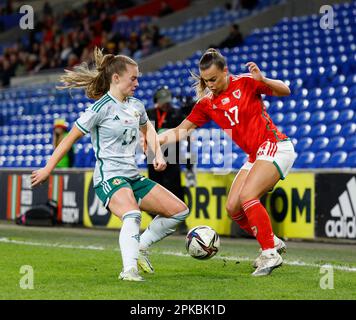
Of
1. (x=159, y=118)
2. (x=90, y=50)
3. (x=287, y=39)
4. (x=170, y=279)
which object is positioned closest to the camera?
(x=170, y=279)

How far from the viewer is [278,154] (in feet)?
26.3

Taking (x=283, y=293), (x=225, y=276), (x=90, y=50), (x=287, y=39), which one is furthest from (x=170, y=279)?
(x=90, y=50)

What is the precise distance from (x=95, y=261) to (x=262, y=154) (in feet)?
7.64

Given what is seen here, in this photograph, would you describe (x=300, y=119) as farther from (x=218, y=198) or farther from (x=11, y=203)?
(x=11, y=203)

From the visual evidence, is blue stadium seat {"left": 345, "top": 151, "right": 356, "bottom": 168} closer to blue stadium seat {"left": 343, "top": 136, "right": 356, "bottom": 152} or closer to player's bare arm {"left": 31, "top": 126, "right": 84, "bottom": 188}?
blue stadium seat {"left": 343, "top": 136, "right": 356, "bottom": 152}

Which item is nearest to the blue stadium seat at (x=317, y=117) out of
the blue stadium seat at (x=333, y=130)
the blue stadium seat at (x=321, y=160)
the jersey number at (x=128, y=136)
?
the blue stadium seat at (x=333, y=130)

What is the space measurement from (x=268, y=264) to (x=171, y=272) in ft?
3.21

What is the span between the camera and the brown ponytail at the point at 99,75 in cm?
751

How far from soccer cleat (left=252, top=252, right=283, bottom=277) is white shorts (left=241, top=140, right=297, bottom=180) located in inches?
30.0

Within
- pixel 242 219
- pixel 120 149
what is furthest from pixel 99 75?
pixel 242 219

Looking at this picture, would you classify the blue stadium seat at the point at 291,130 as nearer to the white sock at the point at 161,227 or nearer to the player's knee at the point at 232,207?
the player's knee at the point at 232,207

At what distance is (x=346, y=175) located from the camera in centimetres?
1205
